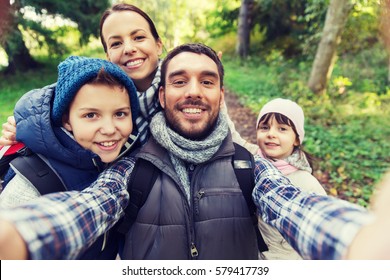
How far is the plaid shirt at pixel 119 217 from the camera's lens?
3.35 feet

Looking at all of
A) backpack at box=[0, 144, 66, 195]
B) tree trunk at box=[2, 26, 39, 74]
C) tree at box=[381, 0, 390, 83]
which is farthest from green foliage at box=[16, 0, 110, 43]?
tree at box=[381, 0, 390, 83]

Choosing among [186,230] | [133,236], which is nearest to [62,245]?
[133,236]

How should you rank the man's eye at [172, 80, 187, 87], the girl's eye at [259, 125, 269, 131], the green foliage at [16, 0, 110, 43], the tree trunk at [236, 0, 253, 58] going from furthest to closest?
1. the tree trunk at [236, 0, 253, 58]
2. the green foliage at [16, 0, 110, 43]
3. the girl's eye at [259, 125, 269, 131]
4. the man's eye at [172, 80, 187, 87]

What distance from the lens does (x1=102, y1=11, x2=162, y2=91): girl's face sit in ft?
7.39

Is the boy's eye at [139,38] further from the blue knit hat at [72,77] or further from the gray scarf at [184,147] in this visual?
the gray scarf at [184,147]

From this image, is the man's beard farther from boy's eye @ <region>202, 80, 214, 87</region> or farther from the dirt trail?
the dirt trail

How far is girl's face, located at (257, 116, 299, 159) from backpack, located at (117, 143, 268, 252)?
71 centimetres

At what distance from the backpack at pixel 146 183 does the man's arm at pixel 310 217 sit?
0.06 m

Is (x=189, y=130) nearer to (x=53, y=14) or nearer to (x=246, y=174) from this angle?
(x=246, y=174)

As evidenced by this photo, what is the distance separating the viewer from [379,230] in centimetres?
88

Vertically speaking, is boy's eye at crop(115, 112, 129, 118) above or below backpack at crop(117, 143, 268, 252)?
above

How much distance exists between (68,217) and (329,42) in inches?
295

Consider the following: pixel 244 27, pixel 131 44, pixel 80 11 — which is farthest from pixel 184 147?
pixel 244 27

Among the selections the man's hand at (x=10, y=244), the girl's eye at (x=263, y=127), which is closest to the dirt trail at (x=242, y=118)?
the girl's eye at (x=263, y=127)
